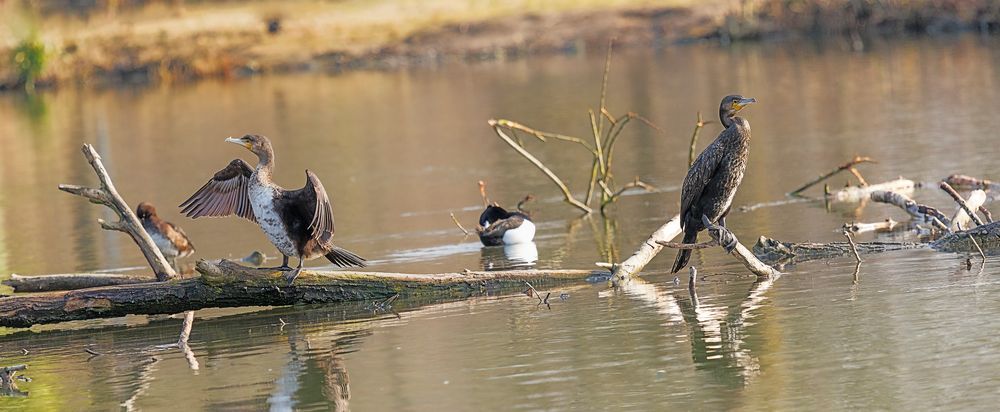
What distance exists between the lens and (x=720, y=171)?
10.4 m

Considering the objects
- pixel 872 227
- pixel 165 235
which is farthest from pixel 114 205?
pixel 872 227

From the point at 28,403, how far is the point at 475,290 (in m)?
3.49

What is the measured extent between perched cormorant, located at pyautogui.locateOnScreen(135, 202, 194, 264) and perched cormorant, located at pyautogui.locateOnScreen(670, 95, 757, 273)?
19.0 ft

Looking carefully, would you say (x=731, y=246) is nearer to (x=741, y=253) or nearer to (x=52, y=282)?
(x=741, y=253)

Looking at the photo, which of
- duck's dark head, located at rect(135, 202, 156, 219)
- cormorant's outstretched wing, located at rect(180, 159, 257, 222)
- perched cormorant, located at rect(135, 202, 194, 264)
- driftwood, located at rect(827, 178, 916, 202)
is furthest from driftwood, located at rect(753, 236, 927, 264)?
duck's dark head, located at rect(135, 202, 156, 219)

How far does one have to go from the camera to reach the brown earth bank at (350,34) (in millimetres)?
43625

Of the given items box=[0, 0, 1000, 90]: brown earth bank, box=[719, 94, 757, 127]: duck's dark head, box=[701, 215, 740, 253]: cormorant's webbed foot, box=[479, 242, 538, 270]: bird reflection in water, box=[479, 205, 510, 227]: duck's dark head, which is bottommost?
box=[479, 242, 538, 270]: bird reflection in water

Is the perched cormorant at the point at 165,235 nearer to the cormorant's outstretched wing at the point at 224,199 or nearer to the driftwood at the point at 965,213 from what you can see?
the cormorant's outstretched wing at the point at 224,199

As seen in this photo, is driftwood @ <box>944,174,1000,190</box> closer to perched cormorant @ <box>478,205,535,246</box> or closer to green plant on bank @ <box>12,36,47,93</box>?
perched cormorant @ <box>478,205,535,246</box>

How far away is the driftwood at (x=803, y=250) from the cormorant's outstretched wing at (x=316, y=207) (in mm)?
3393

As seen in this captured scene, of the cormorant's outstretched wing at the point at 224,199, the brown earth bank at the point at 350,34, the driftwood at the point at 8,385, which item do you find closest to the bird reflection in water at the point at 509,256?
the cormorant's outstretched wing at the point at 224,199

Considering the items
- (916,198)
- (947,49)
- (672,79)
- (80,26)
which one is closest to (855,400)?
(916,198)

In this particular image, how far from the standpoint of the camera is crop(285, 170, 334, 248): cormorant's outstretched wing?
32.0 feet

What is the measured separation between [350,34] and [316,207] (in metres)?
36.3
